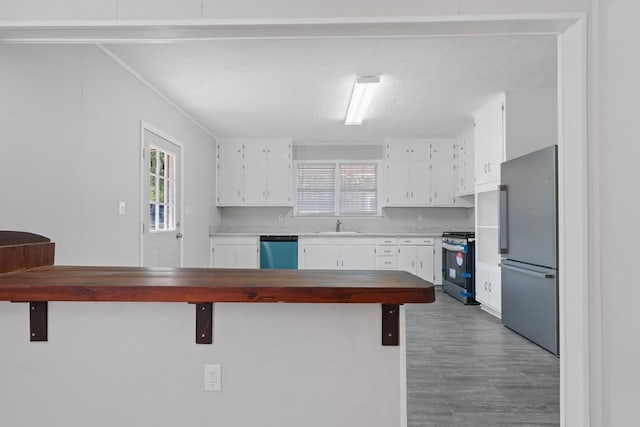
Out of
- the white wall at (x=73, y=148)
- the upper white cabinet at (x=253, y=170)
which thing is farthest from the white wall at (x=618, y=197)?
the upper white cabinet at (x=253, y=170)

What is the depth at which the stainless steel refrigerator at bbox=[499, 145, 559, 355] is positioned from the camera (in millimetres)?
3062

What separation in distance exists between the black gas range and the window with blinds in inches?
64.7

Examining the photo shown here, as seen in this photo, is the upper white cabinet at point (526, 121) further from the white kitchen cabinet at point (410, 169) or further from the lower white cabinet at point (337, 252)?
the lower white cabinet at point (337, 252)

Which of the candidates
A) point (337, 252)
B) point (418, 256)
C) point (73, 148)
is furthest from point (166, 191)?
point (418, 256)

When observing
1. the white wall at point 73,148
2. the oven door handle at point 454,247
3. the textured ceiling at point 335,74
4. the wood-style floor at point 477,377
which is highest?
the textured ceiling at point 335,74

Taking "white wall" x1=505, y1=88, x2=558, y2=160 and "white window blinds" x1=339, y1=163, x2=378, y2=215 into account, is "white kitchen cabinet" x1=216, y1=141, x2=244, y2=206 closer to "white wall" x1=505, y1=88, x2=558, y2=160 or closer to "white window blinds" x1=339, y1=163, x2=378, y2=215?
"white window blinds" x1=339, y1=163, x2=378, y2=215

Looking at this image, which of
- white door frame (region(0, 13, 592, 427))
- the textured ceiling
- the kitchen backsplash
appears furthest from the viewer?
the kitchen backsplash

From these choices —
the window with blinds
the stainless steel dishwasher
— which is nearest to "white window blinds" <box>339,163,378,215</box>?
the window with blinds

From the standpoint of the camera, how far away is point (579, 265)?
1.58 meters

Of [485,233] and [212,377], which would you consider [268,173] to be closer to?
[485,233]

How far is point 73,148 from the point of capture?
268 centimetres

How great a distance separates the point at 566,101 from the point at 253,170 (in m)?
5.31

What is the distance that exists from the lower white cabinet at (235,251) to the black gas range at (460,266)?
296cm

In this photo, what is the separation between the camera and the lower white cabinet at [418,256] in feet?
20.2
